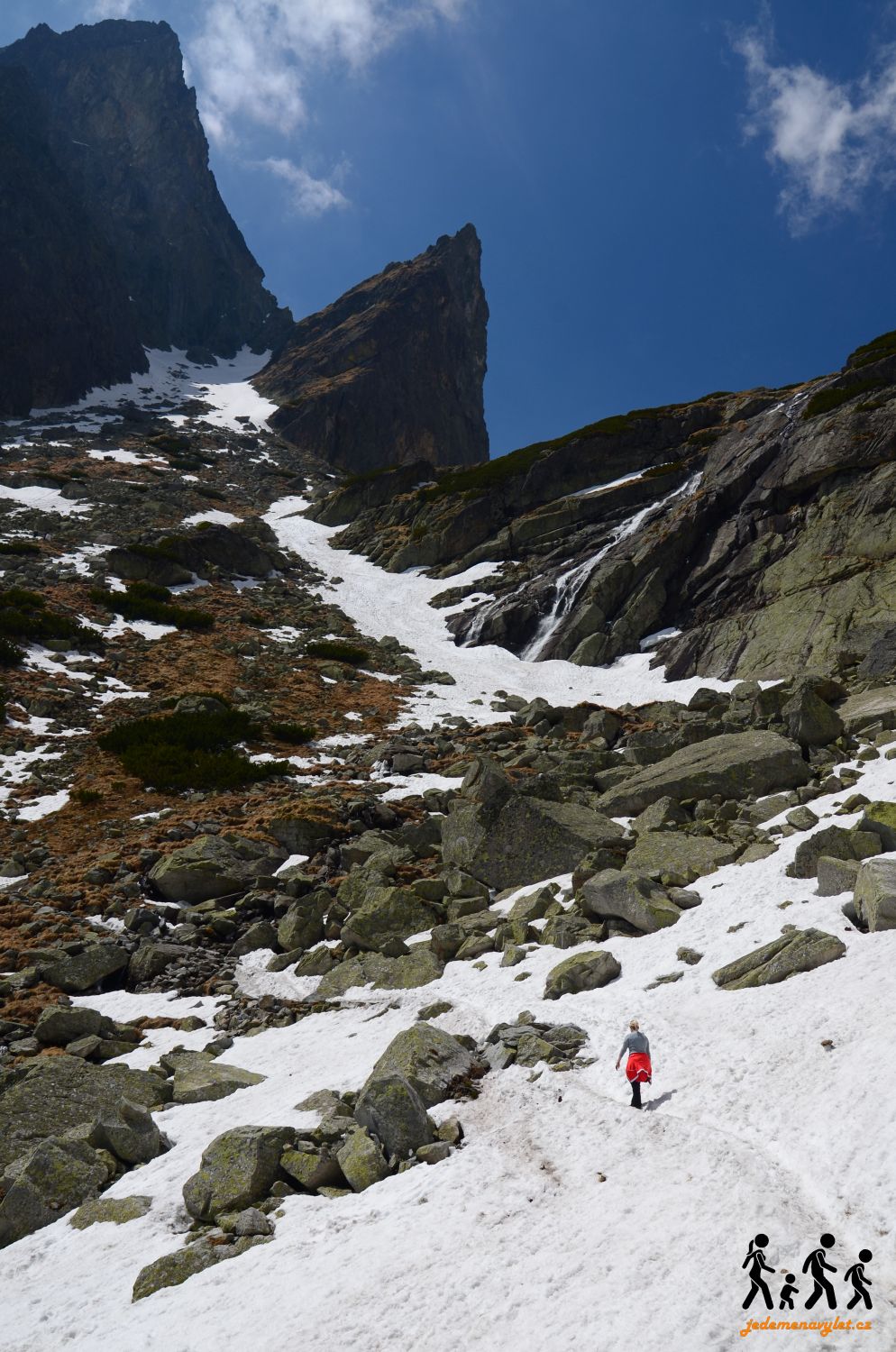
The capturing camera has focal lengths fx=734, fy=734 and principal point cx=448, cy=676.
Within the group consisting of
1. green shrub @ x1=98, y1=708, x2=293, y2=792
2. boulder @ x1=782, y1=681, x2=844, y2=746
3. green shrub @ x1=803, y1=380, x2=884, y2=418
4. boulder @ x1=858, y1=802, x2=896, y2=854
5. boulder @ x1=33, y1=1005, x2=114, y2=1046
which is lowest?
boulder @ x1=33, y1=1005, x2=114, y2=1046

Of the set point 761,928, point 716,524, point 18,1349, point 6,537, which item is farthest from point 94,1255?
point 6,537

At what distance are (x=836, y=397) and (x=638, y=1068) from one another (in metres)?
51.4

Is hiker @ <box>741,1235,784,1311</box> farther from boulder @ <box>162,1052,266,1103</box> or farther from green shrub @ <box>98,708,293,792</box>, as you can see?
green shrub @ <box>98,708,293,792</box>

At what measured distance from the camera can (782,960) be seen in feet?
35.1

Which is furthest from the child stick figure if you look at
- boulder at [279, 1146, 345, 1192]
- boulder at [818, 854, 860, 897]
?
boulder at [818, 854, 860, 897]

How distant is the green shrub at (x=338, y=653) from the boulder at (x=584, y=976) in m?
32.3

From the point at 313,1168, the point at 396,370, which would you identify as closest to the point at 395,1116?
the point at 313,1168

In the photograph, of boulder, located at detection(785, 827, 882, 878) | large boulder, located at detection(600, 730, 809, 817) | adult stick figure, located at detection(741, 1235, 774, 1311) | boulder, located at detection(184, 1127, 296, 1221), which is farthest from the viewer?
large boulder, located at detection(600, 730, 809, 817)

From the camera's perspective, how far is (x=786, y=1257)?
6.33 meters

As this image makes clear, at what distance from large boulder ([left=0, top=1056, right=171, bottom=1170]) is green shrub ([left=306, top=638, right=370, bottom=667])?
32144 millimetres

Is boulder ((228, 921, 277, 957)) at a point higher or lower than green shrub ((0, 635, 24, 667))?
lower

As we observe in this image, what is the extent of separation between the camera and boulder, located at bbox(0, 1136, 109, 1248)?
8.78 metres

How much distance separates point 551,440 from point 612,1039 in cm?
7506

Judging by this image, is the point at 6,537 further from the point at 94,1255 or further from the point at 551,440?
the point at 94,1255
